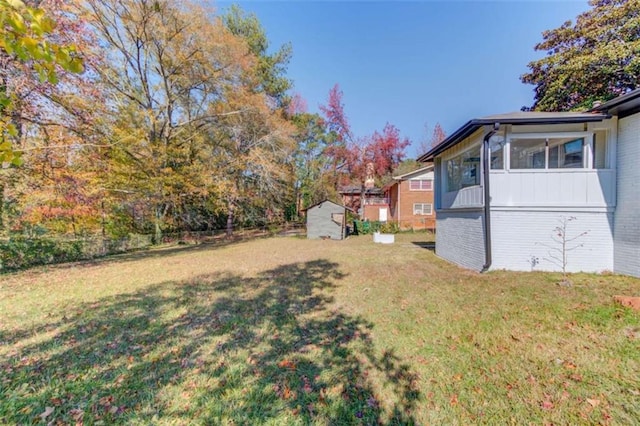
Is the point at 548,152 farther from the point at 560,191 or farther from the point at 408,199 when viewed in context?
the point at 408,199

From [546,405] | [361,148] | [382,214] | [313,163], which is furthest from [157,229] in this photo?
[382,214]

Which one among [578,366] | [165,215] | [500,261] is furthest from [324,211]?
[578,366]

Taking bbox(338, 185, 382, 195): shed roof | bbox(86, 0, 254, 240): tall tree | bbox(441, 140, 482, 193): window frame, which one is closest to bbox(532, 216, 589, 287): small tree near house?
bbox(441, 140, 482, 193): window frame

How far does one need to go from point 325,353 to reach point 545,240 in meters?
7.27

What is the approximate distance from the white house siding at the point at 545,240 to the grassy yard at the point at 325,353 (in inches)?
23.4

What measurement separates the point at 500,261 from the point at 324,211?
12201mm

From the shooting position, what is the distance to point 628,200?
6.38 meters

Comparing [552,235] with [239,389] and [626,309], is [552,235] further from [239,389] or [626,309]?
[239,389]

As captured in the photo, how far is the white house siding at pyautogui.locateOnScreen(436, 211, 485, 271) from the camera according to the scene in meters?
7.77

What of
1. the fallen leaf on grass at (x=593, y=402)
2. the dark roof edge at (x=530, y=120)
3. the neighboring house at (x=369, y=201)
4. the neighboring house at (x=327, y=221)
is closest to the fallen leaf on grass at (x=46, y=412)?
the fallen leaf on grass at (x=593, y=402)

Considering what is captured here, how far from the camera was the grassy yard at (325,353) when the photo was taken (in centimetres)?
245

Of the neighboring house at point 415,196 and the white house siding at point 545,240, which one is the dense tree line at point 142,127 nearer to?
the white house siding at point 545,240

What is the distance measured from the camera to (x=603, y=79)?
12523mm

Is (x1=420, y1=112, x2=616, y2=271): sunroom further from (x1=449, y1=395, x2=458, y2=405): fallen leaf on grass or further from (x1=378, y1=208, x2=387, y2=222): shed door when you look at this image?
(x1=378, y1=208, x2=387, y2=222): shed door
